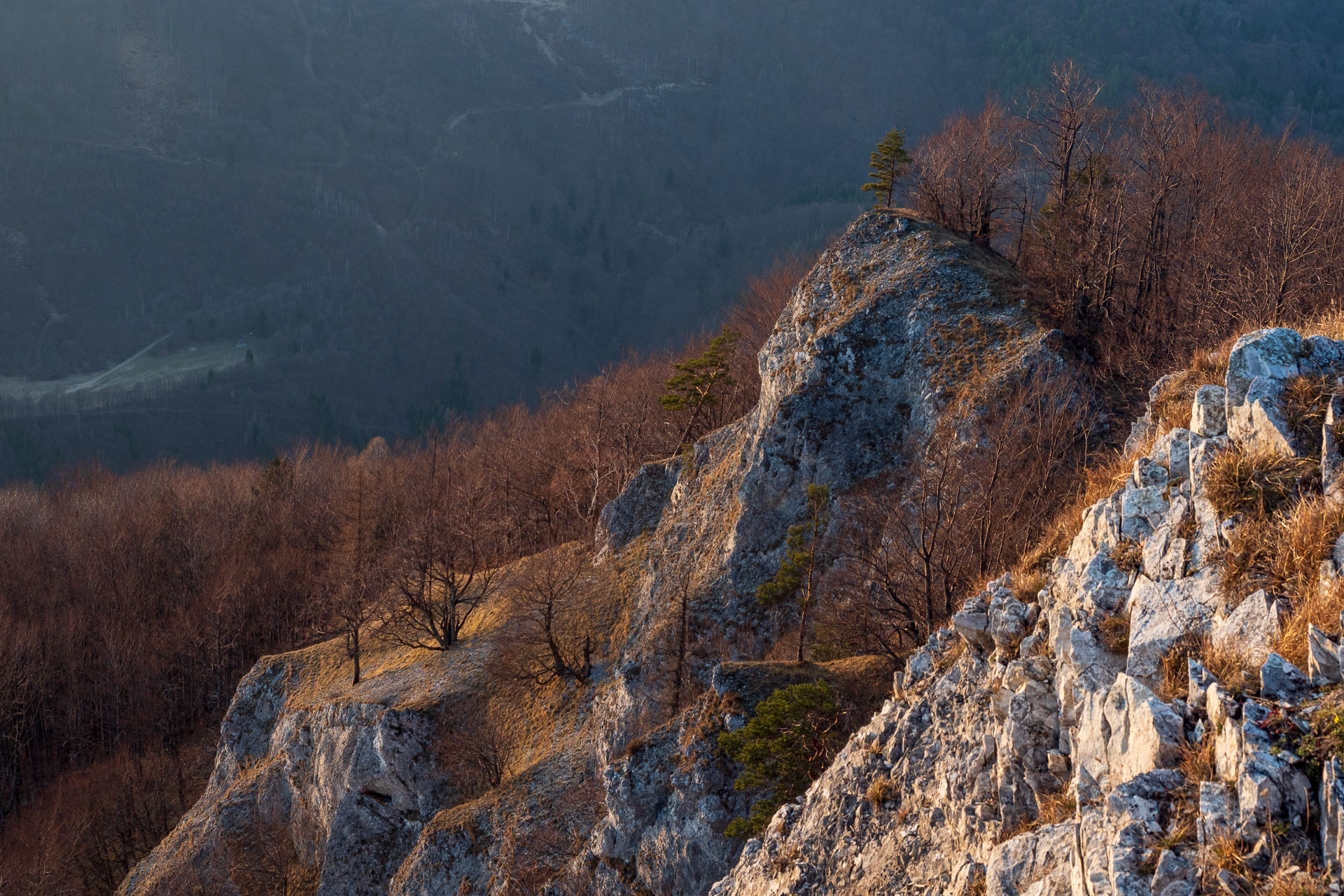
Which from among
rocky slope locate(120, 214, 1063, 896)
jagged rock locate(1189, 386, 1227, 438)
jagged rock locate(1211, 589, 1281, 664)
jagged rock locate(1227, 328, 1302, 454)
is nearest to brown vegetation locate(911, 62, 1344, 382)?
rocky slope locate(120, 214, 1063, 896)

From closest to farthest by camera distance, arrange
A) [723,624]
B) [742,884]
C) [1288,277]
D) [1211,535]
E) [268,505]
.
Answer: [1211,535], [742,884], [1288,277], [723,624], [268,505]

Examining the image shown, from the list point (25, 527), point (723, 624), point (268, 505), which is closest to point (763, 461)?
point (723, 624)

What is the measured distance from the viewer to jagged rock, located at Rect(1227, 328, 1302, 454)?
34.4ft

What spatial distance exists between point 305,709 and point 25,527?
52.9m

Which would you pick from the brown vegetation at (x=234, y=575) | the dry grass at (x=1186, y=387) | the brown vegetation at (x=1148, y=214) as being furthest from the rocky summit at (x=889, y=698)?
the brown vegetation at (x=234, y=575)

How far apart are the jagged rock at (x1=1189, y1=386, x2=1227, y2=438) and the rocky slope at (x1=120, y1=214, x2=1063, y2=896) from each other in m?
17.3

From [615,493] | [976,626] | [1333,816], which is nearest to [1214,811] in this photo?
[1333,816]

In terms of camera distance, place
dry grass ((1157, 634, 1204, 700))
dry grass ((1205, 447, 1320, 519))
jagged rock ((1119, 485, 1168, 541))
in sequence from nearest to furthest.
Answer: dry grass ((1157, 634, 1204, 700)) < dry grass ((1205, 447, 1320, 519)) < jagged rock ((1119, 485, 1168, 541))

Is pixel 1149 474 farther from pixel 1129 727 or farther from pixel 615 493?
pixel 615 493

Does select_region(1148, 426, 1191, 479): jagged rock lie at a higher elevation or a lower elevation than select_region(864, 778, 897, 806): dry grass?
higher

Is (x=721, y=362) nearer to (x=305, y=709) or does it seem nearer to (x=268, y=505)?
(x=305, y=709)

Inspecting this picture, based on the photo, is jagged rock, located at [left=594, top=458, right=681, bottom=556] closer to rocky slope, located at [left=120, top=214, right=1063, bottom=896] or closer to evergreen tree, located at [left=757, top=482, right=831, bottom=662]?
rocky slope, located at [left=120, top=214, right=1063, bottom=896]

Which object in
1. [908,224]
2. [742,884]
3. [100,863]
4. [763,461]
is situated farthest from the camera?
[100,863]

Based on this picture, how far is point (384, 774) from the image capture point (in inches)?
1422
